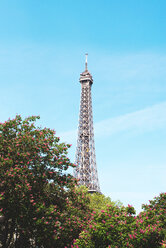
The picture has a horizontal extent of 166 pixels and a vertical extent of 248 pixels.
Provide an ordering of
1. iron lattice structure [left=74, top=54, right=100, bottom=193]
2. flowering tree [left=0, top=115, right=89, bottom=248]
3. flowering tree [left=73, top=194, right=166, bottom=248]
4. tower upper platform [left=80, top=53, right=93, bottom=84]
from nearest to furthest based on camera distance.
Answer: flowering tree [left=73, top=194, right=166, bottom=248] → flowering tree [left=0, top=115, right=89, bottom=248] → iron lattice structure [left=74, top=54, right=100, bottom=193] → tower upper platform [left=80, top=53, right=93, bottom=84]

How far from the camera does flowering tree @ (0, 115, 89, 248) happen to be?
55.4ft

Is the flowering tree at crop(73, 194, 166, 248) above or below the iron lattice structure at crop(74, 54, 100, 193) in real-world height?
below

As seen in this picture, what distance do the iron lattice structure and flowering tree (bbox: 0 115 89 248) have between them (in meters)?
50.8

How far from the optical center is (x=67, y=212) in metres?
21.2

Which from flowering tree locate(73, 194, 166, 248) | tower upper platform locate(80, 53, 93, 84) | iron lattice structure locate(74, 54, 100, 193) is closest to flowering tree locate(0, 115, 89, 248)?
flowering tree locate(73, 194, 166, 248)

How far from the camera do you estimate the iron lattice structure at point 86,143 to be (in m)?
75.6

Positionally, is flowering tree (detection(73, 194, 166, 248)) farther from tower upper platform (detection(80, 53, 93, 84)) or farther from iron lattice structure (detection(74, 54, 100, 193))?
tower upper platform (detection(80, 53, 93, 84))

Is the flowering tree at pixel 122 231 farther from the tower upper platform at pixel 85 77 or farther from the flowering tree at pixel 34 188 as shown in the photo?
the tower upper platform at pixel 85 77

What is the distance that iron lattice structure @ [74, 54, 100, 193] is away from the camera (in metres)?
75.6

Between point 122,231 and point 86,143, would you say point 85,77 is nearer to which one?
point 86,143

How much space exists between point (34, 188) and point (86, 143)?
63713 millimetres

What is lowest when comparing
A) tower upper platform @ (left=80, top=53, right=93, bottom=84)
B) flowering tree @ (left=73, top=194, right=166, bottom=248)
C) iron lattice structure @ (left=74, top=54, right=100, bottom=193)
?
flowering tree @ (left=73, top=194, right=166, bottom=248)

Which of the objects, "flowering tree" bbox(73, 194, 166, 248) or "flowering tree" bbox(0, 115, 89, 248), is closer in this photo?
"flowering tree" bbox(73, 194, 166, 248)

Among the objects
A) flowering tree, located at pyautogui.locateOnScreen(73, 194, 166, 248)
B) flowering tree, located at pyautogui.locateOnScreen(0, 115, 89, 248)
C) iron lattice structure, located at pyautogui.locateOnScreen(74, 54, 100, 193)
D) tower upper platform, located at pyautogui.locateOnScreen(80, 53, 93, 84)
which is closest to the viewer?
flowering tree, located at pyautogui.locateOnScreen(73, 194, 166, 248)
